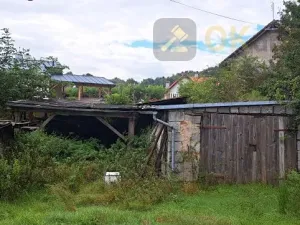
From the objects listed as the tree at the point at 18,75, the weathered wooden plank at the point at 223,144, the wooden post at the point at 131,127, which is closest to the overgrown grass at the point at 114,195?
the weathered wooden plank at the point at 223,144

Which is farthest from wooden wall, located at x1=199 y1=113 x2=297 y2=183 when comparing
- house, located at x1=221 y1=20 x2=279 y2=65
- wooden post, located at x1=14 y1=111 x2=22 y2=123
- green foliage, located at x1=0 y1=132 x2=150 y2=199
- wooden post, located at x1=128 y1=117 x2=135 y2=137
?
house, located at x1=221 y1=20 x2=279 y2=65

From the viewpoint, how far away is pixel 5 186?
7363 millimetres

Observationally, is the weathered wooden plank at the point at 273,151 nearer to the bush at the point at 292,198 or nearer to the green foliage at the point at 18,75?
the bush at the point at 292,198

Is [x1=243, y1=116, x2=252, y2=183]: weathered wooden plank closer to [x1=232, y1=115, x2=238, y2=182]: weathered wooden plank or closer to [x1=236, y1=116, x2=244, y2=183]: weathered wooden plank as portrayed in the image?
[x1=236, y1=116, x2=244, y2=183]: weathered wooden plank

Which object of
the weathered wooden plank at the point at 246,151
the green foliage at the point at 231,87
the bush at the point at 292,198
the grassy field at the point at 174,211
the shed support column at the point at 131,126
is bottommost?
the grassy field at the point at 174,211

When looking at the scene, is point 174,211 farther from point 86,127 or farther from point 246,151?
point 86,127

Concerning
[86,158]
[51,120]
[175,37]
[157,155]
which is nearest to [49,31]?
[51,120]

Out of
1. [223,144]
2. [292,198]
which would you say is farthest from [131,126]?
[292,198]

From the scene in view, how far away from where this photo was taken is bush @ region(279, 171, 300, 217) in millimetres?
6270

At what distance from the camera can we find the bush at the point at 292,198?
6270 mm

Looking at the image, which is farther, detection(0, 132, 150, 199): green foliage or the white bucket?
the white bucket

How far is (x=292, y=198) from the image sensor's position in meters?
6.41

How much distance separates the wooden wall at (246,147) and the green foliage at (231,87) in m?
2.66

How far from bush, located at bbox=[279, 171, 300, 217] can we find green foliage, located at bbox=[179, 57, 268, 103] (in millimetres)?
5569
